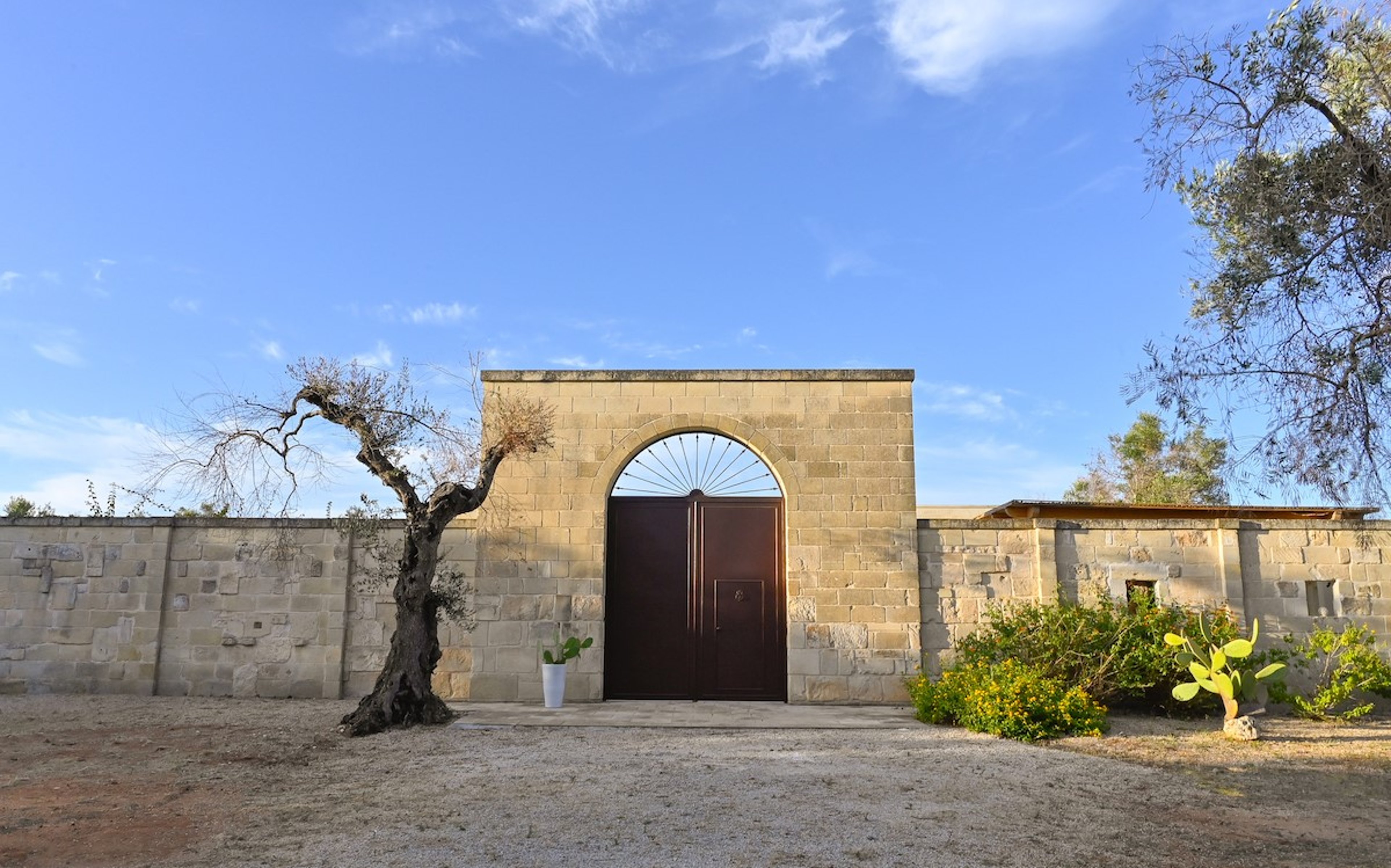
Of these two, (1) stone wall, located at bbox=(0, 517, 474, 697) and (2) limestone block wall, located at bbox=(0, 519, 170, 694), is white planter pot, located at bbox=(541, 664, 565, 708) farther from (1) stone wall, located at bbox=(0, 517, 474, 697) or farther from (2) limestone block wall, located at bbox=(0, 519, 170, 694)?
(2) limestone block wall, located at bbox=(0, 519, 170, 694)

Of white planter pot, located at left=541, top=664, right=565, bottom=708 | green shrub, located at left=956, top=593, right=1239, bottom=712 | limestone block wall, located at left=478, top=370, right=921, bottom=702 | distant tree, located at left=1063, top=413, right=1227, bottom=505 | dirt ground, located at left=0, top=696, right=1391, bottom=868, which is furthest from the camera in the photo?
distant tree, located at left=1063, top=413, right=1227, bottom=505

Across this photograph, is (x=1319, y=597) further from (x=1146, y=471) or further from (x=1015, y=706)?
(x=1146, y=471)

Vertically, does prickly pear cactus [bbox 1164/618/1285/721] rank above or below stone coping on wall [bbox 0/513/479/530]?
below

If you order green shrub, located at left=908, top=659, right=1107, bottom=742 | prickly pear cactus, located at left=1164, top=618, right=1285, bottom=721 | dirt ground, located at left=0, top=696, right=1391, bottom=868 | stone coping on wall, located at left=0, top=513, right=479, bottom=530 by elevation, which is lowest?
dirt ground, located at left=0, top=696, right=1391, bottom=868

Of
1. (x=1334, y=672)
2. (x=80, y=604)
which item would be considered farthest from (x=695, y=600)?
(x=80, y=604)

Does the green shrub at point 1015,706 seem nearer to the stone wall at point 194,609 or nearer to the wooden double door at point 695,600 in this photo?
the wooden double door at point 695,600

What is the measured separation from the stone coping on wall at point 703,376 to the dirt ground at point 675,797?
408 centimetres

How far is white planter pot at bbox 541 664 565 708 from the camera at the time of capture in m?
9.98

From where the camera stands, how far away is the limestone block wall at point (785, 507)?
1063cm

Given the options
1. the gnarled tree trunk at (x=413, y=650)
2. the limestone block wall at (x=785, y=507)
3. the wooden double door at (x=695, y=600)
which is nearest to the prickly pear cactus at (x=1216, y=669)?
the limestone block wall at (x=785, y=507)

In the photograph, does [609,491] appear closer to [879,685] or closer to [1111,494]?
[879,685]

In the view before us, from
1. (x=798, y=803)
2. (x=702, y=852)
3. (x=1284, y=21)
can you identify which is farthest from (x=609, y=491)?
(x=1284, y=21)

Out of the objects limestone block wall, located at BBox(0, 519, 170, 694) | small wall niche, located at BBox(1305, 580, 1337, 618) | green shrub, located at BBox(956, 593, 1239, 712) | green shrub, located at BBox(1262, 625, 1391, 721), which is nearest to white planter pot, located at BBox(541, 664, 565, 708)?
green shrub, located at BBox(956, 593, 1239, 712)

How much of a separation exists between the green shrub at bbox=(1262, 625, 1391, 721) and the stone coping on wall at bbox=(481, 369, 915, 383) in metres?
4.91
